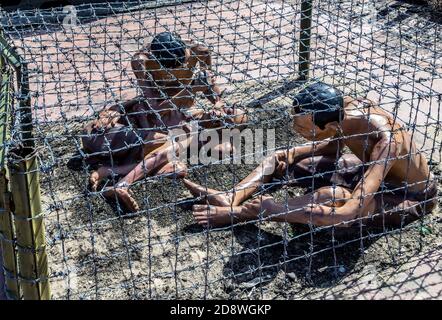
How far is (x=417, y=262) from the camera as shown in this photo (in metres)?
3.50

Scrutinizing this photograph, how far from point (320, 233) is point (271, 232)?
0.25 meters

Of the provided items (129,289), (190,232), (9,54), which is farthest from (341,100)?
(9,54)

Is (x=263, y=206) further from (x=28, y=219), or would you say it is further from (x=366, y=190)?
(x=28, y=219)

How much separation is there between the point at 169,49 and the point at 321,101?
47.0 inches

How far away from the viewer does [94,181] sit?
159 inches

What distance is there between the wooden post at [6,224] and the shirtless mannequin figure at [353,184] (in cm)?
99

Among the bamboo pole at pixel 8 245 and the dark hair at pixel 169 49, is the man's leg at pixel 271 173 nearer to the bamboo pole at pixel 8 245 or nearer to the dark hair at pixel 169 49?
the dark hair at pixel 169 49

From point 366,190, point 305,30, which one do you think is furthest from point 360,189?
point 305,30

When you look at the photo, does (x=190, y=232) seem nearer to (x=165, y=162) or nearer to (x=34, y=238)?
(x=165, y=162)

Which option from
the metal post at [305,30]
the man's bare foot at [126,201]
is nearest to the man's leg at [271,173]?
the man's bare foot at [126,201]

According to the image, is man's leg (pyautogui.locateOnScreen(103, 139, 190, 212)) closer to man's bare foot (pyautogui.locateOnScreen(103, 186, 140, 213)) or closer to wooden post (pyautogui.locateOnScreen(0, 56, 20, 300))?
man's bare foot (pyautogui.locateOnScreen(103, 186, 140, 213))

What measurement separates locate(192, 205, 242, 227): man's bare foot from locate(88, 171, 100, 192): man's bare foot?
0.65m

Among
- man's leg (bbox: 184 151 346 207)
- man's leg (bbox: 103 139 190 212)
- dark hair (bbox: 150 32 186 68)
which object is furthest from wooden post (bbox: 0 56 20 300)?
dark hair (bbox: 150 32 186 68)

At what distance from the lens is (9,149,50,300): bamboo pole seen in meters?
2.41
